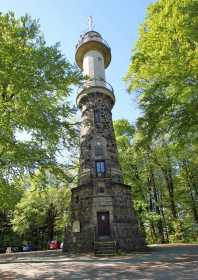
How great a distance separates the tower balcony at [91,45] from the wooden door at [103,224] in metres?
14.2

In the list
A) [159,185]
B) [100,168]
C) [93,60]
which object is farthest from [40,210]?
[93,60]

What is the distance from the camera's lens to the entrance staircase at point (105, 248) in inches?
588

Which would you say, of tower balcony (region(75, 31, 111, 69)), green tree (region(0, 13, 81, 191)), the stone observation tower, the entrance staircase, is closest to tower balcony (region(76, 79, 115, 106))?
the stone observation tower

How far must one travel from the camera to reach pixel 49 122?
12375 mm

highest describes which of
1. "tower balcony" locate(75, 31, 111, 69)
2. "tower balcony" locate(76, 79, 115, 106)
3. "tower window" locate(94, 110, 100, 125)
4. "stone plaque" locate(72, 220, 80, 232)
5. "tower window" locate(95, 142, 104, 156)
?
"tower balcony" locate(75, 31, 111, 69)

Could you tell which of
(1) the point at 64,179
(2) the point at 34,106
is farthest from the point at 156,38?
(1) the point at 64,179

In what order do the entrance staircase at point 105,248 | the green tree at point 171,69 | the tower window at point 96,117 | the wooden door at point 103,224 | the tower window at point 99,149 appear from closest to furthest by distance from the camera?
the green tree at point 171,69 < the entrance staircase at point 105,248 < the wooden door at point 103,224 < the tower window at point 99,149 < the tower window at point 96,117

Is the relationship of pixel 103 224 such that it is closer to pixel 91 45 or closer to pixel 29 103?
pixel 29 103

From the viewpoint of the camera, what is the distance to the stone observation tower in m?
16.5

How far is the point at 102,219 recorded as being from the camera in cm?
1681

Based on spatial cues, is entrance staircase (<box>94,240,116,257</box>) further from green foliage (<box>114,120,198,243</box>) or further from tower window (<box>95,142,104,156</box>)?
green foliage (<box>114,120,198,243</box>)

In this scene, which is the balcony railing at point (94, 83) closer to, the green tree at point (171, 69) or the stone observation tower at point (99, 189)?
the stone observation tower at point (99, 189)

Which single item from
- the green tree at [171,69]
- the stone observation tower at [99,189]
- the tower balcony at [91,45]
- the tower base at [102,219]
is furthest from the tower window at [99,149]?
the tower balcony at [91,45]

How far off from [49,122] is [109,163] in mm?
7617
